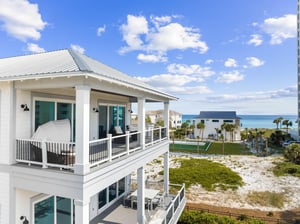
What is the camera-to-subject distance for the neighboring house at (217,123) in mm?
53375

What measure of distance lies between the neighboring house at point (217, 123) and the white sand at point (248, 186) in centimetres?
2217

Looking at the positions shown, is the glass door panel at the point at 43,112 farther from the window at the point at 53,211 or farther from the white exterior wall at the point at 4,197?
the window at the point at 53,211

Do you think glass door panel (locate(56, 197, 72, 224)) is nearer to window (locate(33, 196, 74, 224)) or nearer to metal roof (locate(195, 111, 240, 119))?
window (locate(33, 196, 74, 224))

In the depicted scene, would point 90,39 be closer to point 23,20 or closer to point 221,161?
point 23,20

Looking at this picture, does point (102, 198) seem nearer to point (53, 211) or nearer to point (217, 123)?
point (53, 211)

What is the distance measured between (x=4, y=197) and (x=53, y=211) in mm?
2350

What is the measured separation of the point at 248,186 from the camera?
2178 centimetres

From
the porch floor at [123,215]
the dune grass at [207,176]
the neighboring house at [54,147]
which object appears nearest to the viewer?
the neighboring house at [54,147]

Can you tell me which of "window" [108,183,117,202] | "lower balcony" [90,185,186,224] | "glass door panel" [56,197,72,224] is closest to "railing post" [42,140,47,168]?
"glass door panel" [56,197,72,224]

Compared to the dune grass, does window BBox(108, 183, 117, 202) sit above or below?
above

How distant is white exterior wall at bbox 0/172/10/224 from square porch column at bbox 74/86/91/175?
2.82 meters

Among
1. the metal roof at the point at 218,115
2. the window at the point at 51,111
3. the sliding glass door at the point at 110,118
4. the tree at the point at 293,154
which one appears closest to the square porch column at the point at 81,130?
the window at the point at 51,111

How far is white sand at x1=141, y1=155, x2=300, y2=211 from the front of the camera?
1847 cm

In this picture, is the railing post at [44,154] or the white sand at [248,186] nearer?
the railing post at [44,154]
